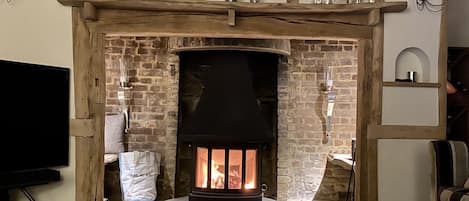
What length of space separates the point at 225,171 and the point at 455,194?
7.57 ft

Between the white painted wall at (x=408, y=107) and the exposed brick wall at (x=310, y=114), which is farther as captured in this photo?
the exposed brick wall at (x=310, y=114)

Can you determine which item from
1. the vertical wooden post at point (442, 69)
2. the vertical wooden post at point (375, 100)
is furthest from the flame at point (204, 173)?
the vertical wooden post at point (442, 69)

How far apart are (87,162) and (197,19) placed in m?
1.45

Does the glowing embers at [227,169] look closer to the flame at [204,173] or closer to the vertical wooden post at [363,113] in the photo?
the flame at [204,173]

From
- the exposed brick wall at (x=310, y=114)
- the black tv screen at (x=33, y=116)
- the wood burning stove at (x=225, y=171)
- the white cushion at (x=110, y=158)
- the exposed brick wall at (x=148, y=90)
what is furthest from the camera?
the exposed brick wall at (x=148, y=90)

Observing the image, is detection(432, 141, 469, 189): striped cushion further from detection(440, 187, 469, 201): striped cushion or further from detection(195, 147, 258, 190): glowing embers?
detection(195, 147, 258, 190): glowing embers

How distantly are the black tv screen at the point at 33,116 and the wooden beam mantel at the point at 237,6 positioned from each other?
682mm

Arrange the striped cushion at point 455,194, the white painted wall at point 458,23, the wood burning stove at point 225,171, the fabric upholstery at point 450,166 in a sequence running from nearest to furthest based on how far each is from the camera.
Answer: the striped cushion at point 455,194 < the fabric upholstery at point 450,166 < the white painted wall at point 458,23 < the wood burning stove at point 225,171

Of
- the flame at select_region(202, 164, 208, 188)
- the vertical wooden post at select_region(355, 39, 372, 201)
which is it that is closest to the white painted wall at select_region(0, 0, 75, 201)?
the flame at select_region(202, 164, 208, 188)

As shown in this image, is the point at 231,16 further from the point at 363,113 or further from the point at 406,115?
the point at 406,115

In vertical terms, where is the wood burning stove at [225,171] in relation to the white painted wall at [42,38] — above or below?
below

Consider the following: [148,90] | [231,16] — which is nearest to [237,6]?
[231,16]

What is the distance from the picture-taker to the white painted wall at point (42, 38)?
4.25m

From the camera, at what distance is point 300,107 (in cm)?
600
